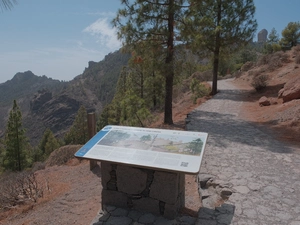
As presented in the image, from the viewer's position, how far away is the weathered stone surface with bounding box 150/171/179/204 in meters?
2.80

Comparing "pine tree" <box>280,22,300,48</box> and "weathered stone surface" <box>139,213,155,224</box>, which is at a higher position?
"pine tree" <box>280,22,300,48</box>

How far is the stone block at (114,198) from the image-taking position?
3.13 meters

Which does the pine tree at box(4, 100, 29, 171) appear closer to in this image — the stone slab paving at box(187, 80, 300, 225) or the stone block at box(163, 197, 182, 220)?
the stone slab paving at box(187, 80, 300, 225)

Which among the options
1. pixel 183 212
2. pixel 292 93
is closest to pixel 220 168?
pixel 183 212

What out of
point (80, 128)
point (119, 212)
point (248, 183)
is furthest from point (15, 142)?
point (248, 183)

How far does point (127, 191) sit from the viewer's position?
121 inches

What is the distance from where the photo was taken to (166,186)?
111 inches

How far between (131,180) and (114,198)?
0.41 metres

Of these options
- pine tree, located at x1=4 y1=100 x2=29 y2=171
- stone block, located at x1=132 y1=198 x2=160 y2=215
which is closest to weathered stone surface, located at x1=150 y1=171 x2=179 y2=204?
stone block, located at x1=132 y1=198 x2=160 y2=215

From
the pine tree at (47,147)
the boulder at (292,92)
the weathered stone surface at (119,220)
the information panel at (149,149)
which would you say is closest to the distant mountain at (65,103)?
the pine tree at (47,147)

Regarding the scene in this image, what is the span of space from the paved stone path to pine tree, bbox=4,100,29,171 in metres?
15.0

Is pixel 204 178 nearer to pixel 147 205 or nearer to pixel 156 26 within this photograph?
pixel 147 205

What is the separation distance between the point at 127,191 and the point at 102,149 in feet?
2.14

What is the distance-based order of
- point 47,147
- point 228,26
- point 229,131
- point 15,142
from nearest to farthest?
point 229,131 < point 228,26 < point 15,142 < point 47,147
